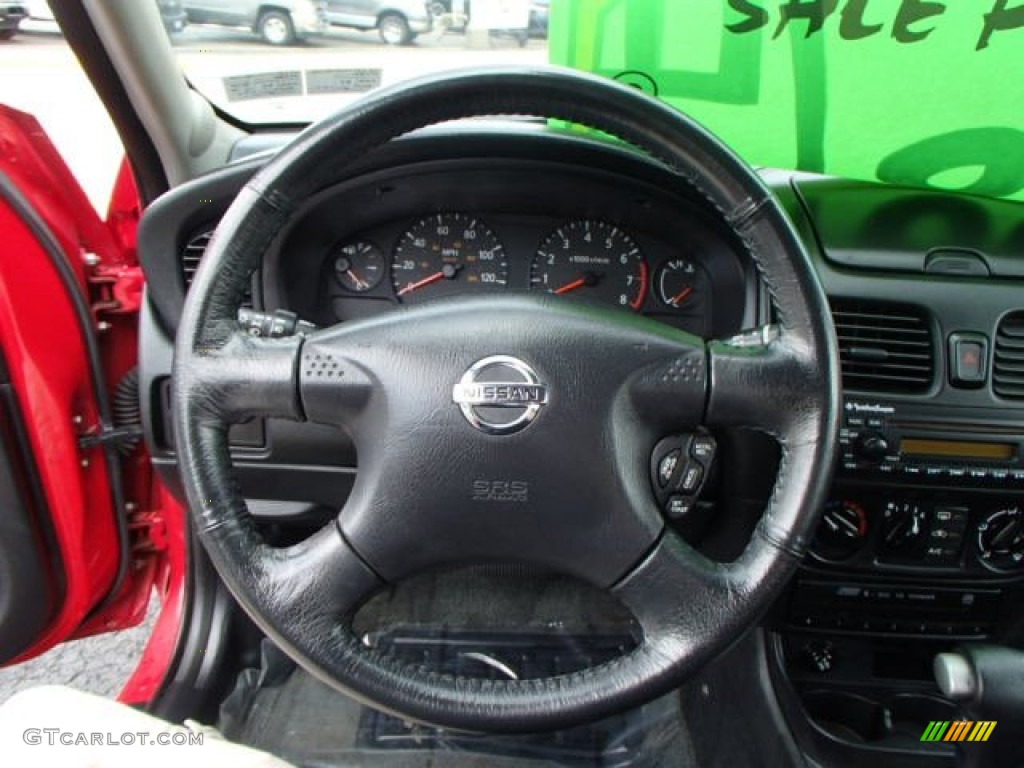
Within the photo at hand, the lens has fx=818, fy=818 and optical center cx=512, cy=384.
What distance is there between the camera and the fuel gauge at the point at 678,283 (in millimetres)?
1345

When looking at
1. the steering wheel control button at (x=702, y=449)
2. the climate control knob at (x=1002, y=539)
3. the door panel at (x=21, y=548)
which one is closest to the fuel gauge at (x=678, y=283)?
the steering wheel control button at (x=702, y=449)

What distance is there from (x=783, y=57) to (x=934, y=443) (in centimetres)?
64

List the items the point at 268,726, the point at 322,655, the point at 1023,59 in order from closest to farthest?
1. the point at 322,655
2. the point at 1023,59
3. the point at 268,726

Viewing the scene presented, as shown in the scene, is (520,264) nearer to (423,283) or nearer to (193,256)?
(423,283)

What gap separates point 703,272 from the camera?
1.34 metres

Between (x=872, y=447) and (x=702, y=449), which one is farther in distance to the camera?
(x=872, y=447)

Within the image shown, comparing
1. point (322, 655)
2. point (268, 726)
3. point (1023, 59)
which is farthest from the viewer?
point (268, 726)

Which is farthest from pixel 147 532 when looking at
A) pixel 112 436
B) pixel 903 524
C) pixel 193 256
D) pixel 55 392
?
pixel 903 524

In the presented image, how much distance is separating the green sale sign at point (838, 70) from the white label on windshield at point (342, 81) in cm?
41

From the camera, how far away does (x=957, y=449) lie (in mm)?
1253

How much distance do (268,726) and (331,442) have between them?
672 mm

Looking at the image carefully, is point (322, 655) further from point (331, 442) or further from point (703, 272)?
point (703, 272)

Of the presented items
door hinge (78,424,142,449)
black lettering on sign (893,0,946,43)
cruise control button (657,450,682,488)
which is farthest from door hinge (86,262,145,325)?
black lettering on sign (893,0,946,43)

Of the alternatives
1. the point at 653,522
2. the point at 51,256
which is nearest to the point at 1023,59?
the point at 653,522
